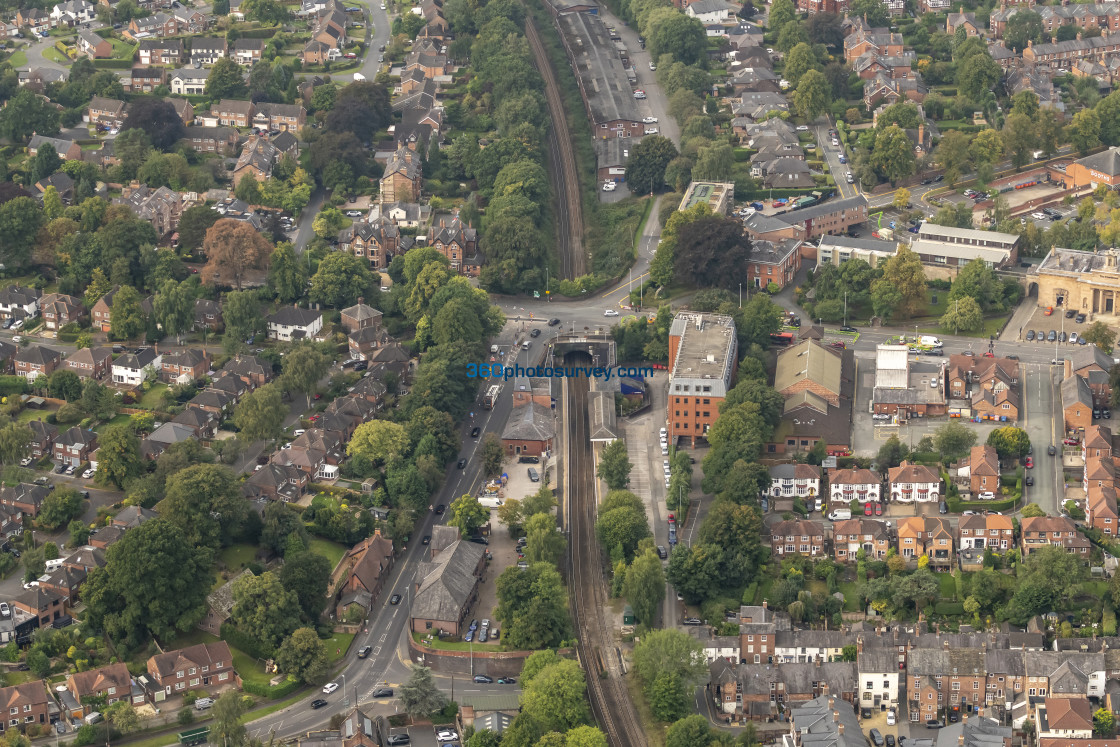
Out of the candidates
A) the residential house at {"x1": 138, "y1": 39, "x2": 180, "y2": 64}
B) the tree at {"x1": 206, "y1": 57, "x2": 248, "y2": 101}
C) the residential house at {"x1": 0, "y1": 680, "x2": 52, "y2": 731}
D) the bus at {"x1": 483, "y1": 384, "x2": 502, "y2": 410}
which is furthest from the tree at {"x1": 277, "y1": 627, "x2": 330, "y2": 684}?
the residential house at {"x1": 138, "y1": 39, "x2": 180, "y2": 64}

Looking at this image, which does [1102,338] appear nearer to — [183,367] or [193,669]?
[183,367]

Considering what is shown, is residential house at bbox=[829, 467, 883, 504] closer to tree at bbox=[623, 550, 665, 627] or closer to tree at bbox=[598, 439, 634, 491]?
tree at bbox=[598, 439, 634, 491]

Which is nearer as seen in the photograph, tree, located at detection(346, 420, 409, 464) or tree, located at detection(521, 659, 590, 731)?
tree, located at detection(521, 659, 590, 731)

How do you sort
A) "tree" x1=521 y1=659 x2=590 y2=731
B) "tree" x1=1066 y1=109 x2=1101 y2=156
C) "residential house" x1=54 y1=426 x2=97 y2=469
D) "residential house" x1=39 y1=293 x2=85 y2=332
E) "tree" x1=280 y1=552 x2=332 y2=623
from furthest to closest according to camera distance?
"tree" x1=1066 y1=109 x2=1101 y2=156 < "residential house" x1=39 y1=293 x2=85 y2=332 < "residential house" x1=54 y1=426 x2=97 y2=469 < "tree" x1=280 y1=552 x2=332 y2=623 < "tree" x1=521 y1=659 x2=590 y2=731

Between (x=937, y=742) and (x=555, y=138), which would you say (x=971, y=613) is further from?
(x=555, y=138)

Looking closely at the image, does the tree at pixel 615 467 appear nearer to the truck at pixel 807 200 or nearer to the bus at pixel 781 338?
the bus at pixel 781 338

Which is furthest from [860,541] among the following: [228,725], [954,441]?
[228,725]
